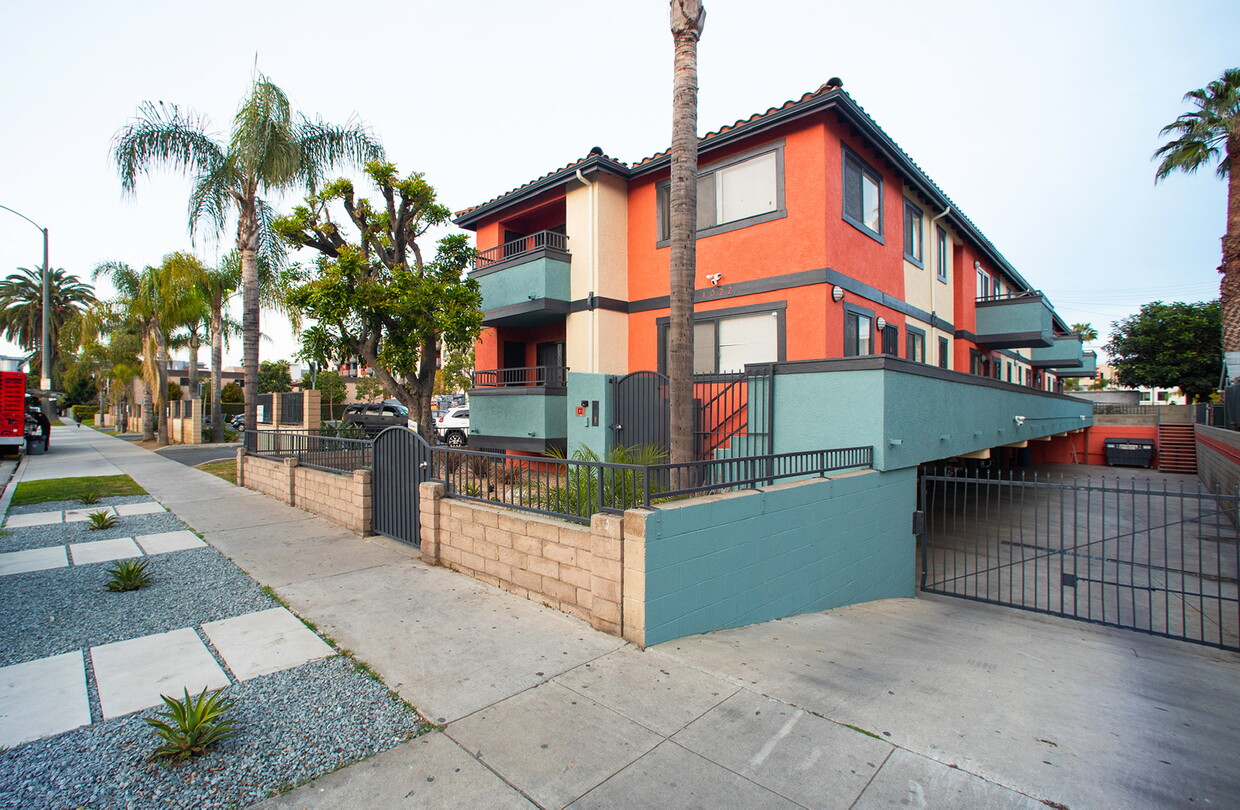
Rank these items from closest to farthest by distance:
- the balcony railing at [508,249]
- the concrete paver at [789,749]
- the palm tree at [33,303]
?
the concrete paver at [789,749], the balcony railing at [508,249], the palm tree at [33,303]

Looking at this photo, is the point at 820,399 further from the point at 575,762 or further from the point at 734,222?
the point at 575,762

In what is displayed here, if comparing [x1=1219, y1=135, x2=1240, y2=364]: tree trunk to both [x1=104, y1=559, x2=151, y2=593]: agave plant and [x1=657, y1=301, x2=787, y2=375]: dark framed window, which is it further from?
[x1=104, y1=559, x2=151, y2=593]: agave plant

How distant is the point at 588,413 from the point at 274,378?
5486 centimetres

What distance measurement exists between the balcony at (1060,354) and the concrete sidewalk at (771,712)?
76.9 feet

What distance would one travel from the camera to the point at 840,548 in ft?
22.0

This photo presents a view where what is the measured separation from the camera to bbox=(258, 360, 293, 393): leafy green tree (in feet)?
177

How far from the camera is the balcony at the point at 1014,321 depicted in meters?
17.3

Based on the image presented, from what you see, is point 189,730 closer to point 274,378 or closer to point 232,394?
point 232,394

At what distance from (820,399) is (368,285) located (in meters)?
8.31

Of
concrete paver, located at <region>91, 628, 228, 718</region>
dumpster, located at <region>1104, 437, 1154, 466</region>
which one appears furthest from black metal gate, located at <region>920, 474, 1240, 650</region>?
dumpster, located at <region>1104, 437, 1154, 466</region>

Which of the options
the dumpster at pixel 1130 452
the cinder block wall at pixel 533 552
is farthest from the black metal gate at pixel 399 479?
the dumpster at pixel 1130 452

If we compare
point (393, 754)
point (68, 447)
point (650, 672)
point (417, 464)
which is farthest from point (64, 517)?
point (68, 447)

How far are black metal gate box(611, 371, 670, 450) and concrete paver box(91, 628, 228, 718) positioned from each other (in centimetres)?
639

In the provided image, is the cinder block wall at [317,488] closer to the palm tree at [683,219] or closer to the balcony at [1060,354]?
the palm tree at [683,219]
